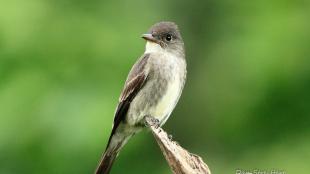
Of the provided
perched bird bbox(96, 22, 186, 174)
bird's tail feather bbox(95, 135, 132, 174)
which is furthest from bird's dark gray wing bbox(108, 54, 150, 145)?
bird's tail feather bbox(95, 135, 132, 174)

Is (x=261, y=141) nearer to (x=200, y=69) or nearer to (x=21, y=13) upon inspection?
A: (x=200, y=69)

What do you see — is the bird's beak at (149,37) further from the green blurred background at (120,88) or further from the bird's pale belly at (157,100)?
the green blurred background at (120,88)

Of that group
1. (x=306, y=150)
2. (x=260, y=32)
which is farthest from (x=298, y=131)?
(x=260, y=32)

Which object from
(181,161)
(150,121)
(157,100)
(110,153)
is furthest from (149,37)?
(181,161)

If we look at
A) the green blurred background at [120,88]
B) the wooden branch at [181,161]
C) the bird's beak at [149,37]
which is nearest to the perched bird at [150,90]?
the bird's beak at [149,37]

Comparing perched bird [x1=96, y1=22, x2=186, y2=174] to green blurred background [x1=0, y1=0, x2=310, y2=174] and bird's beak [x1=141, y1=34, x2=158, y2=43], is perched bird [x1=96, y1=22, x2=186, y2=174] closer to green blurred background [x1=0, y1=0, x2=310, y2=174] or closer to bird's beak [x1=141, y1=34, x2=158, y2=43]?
bird's beak [x1=141, y1=34, x2=158, y2=43]

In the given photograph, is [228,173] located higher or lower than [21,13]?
lower

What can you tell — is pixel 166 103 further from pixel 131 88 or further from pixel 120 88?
pixel 120 88
